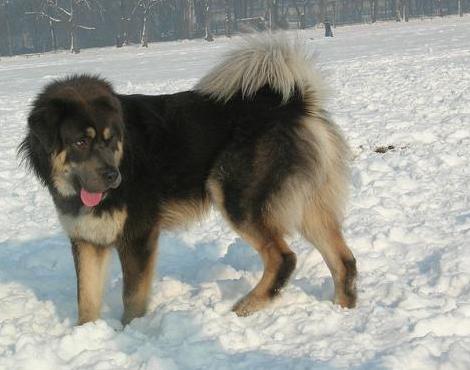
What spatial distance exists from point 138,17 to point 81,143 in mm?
64134

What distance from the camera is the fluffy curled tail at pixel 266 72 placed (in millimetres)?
4164

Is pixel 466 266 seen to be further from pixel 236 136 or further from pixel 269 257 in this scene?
pixel 236 136

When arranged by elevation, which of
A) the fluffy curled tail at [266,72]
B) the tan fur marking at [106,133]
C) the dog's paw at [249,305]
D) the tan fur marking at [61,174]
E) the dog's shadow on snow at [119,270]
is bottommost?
the dog's shadow on snow at [119,270]

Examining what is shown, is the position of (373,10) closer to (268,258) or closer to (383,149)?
(383,149)

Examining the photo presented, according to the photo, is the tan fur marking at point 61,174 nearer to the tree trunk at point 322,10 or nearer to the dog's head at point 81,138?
the dog's head at point 81,138

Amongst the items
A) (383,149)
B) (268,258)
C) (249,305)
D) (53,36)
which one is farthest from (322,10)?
(249,305)

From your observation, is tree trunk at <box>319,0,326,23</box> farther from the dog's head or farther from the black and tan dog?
the dog's head

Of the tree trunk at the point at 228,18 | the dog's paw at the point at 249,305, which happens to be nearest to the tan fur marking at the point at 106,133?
the dog's paw at the point at 249,305

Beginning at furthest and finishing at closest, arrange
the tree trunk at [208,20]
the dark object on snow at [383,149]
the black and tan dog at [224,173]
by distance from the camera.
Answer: the tree trunk at [208,20]
the dark object on snow at [383,149]
the black and tan dog at [224,173]

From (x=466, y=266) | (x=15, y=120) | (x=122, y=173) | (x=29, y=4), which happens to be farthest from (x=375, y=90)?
(x=29, y=4)

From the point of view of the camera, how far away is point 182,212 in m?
4.27

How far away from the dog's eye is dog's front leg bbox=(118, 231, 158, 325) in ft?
2.34

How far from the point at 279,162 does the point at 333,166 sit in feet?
1.40

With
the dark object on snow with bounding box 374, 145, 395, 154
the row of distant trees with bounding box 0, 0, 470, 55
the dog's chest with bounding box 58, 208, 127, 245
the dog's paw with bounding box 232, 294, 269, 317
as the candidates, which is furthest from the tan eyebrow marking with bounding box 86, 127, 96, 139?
the row of distant trees with bounding box 0, 0, 470, 55
